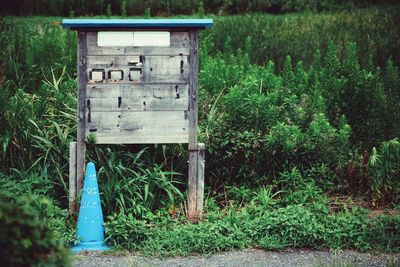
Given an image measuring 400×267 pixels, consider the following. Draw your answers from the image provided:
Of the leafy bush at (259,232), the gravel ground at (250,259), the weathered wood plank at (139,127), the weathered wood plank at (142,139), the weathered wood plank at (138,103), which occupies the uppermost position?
the weathered wood plank at (138,103)

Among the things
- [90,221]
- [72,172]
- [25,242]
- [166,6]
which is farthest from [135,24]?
[166,6]

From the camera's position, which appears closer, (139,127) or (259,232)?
(259,232)

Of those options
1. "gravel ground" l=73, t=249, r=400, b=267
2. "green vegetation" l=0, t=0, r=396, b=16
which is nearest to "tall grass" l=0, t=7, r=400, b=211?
"gravel ground" l=73, t=249, r=400, b=267

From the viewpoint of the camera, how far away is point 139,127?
6.77 metres

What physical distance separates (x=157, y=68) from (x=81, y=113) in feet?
2.67

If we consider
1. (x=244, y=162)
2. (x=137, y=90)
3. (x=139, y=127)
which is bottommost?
(x=244, y=162)

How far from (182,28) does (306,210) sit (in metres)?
2.01

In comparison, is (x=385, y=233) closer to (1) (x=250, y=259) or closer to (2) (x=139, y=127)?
(1) (x=250, y=259)

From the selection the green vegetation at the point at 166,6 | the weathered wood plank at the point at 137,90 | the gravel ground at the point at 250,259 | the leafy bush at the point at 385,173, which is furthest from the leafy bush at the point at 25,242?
the green vegetation at the point at 166,6

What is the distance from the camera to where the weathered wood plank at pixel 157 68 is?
6.70m

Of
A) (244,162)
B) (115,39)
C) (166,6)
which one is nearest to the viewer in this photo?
(115,39)

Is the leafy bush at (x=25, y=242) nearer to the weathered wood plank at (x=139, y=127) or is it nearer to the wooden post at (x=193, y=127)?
the weathered wood plank at (x=139, y=127)

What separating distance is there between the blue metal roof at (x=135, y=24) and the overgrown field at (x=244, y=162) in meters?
1.10

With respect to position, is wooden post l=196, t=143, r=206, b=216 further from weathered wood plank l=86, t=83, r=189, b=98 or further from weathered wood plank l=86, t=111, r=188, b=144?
weathered wood plank l=86, t=83, r=189, b=98
